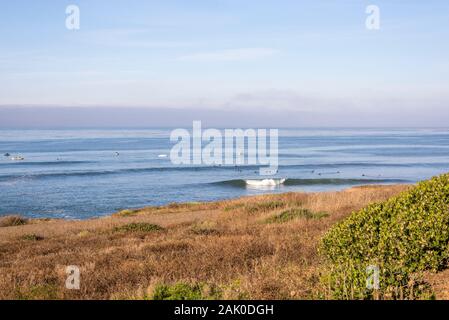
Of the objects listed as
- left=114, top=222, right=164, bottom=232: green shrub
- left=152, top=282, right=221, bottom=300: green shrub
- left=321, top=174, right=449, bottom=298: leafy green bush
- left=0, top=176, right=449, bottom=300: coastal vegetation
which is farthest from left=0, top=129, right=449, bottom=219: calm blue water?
left=152, top=282, right=221, bottom=300: green shrub

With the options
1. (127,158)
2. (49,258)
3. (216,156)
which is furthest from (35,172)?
(49,258)

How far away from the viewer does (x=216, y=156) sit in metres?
94.6

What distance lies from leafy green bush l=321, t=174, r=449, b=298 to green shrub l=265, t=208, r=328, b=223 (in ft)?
29.4

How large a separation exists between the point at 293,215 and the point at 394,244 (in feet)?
36.7

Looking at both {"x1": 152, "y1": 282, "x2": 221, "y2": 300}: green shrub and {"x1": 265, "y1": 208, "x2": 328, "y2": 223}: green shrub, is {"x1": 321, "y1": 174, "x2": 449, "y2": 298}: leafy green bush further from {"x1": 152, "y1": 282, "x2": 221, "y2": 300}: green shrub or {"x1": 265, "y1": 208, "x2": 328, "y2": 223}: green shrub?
{"x1": 265, "y1": 208, "x2": 328, "y2": 223}: green shrub

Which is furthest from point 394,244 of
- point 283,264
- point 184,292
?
point 184,292

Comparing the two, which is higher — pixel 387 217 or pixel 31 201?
pixel 387 217

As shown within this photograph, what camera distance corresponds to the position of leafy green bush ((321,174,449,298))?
7.09m

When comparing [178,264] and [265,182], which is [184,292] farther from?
[265,182]

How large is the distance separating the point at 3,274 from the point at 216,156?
84694 mm

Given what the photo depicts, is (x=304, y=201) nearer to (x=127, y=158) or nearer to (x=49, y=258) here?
(x=49, y=258)

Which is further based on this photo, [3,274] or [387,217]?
[3,274]

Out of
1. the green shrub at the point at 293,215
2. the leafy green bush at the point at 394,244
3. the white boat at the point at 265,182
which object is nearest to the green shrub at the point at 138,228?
the green shrub at the point at 293,215

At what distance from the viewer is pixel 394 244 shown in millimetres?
8539
